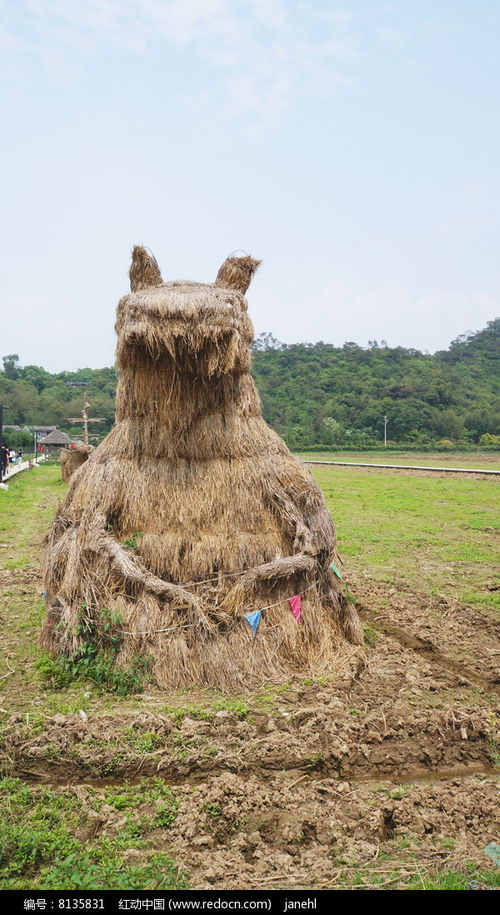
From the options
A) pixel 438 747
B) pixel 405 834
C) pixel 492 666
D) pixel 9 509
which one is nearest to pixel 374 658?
pixel 492 666

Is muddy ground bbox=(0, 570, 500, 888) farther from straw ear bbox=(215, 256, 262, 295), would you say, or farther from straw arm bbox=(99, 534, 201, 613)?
straw ear bbox=(215, 256, 262, 295)

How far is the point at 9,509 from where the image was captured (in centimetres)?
1689

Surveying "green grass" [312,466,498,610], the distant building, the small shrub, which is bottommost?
"green grass" [312,466,498,610]

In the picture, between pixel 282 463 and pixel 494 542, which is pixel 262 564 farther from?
pixel 494 542

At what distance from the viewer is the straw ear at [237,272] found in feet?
19.5

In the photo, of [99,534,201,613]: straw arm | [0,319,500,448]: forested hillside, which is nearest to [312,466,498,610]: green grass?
[99,534,201,613]: straw arm

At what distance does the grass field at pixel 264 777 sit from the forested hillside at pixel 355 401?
116 ft

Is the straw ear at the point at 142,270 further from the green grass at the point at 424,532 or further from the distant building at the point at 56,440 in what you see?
the distant building at the point at 56,440

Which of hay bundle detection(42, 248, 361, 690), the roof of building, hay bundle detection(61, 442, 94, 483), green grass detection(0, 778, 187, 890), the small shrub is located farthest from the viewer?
the roof of building

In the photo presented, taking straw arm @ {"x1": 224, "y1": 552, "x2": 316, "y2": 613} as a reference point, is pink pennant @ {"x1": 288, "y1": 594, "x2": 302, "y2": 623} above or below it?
below

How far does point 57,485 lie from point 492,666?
2130 centimetres

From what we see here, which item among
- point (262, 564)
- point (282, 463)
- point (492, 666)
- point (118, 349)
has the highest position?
point (118, 349)

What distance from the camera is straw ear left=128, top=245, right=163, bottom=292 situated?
5887 mm

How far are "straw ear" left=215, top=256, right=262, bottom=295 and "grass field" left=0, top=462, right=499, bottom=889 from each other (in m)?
3.56
